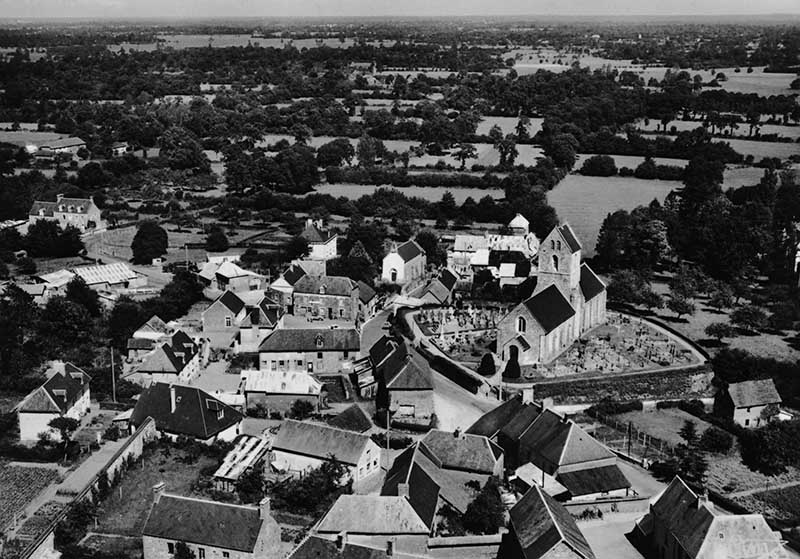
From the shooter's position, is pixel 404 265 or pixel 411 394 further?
pixel 404 265

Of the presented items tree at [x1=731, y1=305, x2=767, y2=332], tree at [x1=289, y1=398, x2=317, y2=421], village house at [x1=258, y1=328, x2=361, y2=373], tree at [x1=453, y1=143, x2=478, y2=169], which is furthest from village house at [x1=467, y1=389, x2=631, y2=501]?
tree at [x1=453, y1=143, x2=478, y2=169]

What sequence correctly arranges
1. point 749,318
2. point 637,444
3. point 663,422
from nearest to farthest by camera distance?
point 637,444 < point 663,422 < point 749,318

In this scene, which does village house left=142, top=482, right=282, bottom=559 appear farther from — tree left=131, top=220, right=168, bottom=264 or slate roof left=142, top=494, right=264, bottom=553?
tree left=131, top=220, right=168, bottom=264

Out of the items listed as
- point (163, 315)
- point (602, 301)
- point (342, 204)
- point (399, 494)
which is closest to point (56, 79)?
point (342, 204)

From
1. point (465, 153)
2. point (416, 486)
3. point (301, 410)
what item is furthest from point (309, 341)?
point (465, 153)

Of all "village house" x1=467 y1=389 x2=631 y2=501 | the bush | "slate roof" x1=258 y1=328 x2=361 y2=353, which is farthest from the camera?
"slate roof" x1=258 y1=328 x2=361 y2=353

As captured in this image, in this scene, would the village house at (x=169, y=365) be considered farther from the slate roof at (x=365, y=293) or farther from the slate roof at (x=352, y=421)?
the slate roof at (x=365, y=293)

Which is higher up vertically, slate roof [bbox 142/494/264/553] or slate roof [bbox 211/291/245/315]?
slate roof [bbox 142/494/264/553]

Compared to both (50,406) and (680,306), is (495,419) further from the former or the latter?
(680,306)
